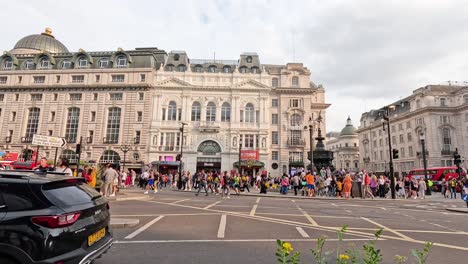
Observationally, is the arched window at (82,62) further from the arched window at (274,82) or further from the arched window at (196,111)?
the arched window at (274,82)

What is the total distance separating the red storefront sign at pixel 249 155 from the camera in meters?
45.0

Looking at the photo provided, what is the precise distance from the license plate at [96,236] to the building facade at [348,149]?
99170 mm

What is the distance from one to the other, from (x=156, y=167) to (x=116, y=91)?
15.9 m

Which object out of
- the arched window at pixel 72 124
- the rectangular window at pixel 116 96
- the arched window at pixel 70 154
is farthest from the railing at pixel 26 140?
the rectangular window at pixel 116 96

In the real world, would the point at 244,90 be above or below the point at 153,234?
above

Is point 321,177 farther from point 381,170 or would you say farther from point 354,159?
point 354,159

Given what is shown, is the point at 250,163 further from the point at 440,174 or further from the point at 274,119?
the point at 440,174

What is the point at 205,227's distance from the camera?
26.2 feet

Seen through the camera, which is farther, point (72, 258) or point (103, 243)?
point (103, 243)

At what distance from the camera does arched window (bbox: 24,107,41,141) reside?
48122 mm

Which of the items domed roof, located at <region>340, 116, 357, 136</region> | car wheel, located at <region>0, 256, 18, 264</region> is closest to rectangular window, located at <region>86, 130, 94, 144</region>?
car wheel, located at <region>0, 256, 18, 264</region>

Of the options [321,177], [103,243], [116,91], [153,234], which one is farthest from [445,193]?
[116,91]

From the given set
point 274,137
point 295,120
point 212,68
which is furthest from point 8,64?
point 295,120

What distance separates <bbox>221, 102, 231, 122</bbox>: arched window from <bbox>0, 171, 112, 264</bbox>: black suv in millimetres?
43589
